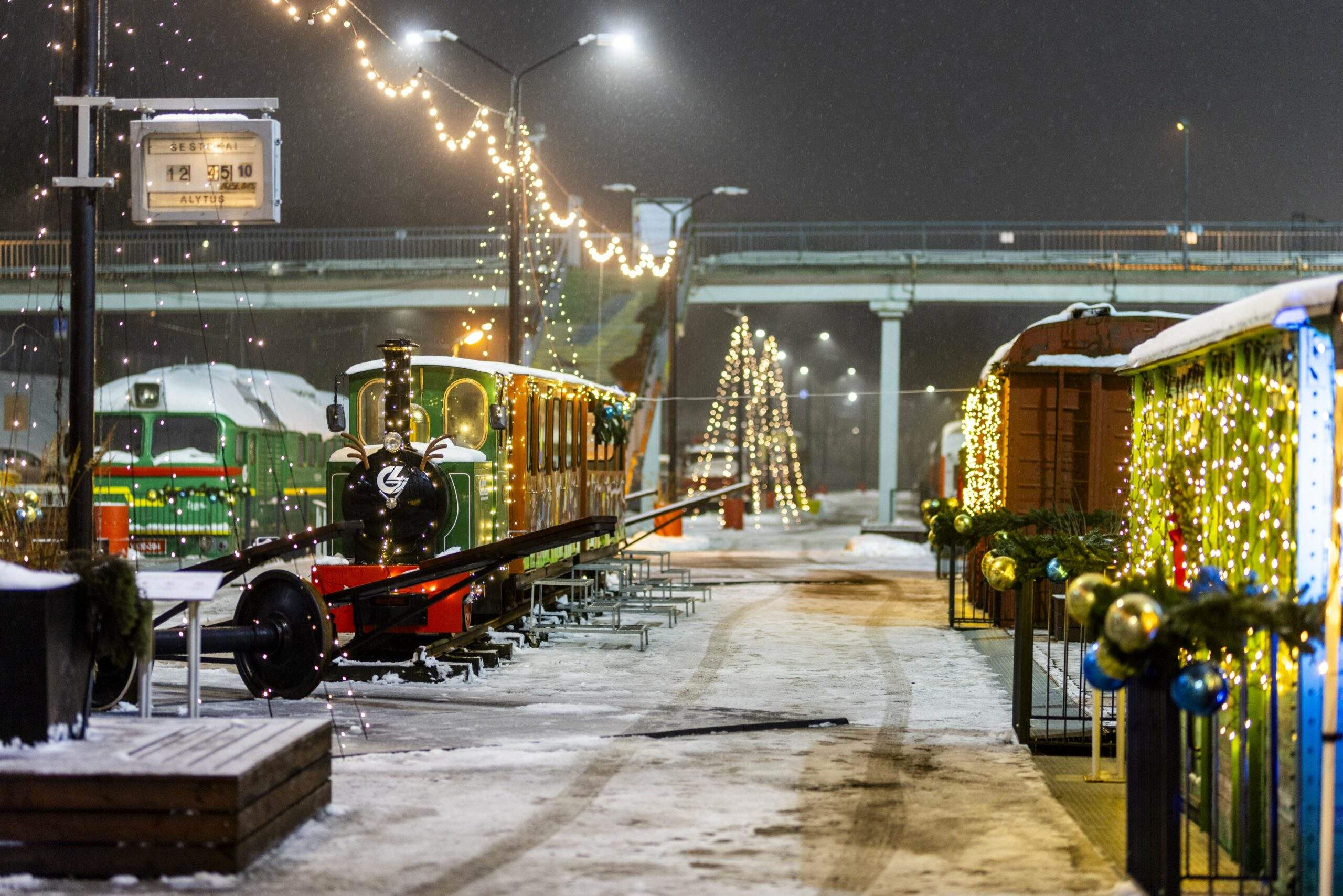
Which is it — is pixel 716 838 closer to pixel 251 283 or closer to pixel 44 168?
pixel 44 168

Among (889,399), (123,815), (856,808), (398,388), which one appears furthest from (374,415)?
(889,399)

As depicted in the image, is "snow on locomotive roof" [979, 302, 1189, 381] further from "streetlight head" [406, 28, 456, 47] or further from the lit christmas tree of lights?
the lit christmas tree of lights

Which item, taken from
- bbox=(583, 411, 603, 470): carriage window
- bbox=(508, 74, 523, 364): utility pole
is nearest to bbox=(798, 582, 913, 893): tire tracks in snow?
bbox=(583, 411, 603, 470): carriage window

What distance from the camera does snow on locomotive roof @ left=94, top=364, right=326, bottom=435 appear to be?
28.4 m

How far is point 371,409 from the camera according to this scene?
15516 mm

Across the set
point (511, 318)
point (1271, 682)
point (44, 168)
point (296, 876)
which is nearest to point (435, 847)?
point (296, 876)

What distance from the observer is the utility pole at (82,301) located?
10336 mm

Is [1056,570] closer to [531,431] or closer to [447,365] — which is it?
[447,365]

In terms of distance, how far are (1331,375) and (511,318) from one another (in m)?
18.8

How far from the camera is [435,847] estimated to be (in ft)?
22.3

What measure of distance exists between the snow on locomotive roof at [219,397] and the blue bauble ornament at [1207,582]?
21.0 metres

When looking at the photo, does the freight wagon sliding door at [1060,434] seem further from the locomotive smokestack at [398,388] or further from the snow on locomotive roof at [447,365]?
the locomotive smokestack at [398,388]

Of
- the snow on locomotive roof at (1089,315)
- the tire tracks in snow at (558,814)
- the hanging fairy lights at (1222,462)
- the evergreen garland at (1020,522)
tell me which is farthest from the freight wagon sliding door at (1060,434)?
the hanging fairy lights at (1222,462)

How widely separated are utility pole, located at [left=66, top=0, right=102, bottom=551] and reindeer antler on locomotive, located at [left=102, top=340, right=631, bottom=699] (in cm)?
96
